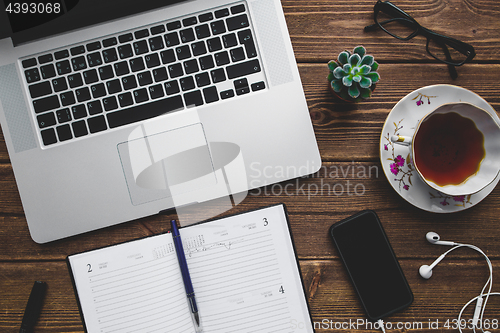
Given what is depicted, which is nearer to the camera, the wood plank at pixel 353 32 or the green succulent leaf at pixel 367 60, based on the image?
the green succulent leaf at pixel 367 60

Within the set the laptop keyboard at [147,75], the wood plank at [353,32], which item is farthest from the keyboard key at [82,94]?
the wood plank at [353,32]

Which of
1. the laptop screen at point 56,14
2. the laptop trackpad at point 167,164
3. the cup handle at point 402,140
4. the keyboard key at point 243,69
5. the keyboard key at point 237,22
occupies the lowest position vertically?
the cup handle at point 402,140

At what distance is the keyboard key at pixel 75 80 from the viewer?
24.7 inches

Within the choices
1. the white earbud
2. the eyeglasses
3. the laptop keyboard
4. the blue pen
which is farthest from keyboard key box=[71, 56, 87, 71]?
the white earbud

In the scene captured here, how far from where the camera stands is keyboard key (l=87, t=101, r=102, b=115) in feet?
2.05

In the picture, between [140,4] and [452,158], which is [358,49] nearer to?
[452,158]

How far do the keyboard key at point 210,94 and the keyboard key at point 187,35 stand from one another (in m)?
0.11

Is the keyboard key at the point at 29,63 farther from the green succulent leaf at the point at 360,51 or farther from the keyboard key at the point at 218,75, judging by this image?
the green succulent leaf at the point at 360,51

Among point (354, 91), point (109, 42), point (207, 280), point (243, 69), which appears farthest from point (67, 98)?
point (354, 91)

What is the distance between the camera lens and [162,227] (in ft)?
2.24

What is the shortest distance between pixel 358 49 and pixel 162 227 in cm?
54

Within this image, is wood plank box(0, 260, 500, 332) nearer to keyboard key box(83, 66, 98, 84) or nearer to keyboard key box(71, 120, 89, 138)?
keyboard key box(71, 120, 89, 138)

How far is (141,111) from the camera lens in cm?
62

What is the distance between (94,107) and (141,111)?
3.7 inches
